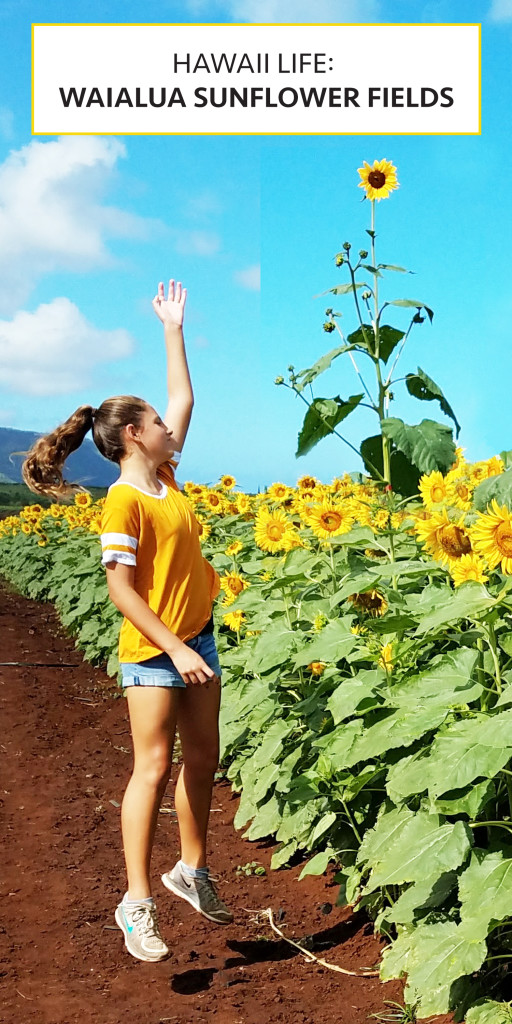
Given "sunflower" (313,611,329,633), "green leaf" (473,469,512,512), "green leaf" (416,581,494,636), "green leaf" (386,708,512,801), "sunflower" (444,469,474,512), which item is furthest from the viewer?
"sunflower" (313,611,329,633)

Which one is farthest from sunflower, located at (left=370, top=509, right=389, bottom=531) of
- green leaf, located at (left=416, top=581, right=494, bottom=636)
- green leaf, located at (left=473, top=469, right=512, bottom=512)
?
green leaf, located at (left=473, top=469, right=512, bottom=512)

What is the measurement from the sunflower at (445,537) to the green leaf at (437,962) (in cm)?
95

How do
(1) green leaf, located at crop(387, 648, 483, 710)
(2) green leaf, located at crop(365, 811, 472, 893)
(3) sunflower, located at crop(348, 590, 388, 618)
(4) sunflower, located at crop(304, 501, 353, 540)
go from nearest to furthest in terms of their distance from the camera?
(2) green leaf, located at crop(365, 811, 472, 893), (1) green leaf, located at crop(387, 648, 483, 710), (3) sunflower, located at crop(348, 590, 388, 618), (4) sunflower, located at crop(304, 501, 353, 540)

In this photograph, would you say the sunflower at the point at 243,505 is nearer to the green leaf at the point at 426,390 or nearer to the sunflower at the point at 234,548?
the sunflower at the point at 234,548

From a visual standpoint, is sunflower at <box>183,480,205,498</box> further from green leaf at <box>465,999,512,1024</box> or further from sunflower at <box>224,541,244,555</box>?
green leaf at <box>465,999,512,1024</box>

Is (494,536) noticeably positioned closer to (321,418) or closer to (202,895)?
(321,418)

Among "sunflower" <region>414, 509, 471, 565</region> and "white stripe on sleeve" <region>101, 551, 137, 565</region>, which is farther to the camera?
"white stripe on sleeve" <region>101, 551, 137, 565</region>

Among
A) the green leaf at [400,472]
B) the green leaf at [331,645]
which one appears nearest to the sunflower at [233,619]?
the green leaf at [400,472]

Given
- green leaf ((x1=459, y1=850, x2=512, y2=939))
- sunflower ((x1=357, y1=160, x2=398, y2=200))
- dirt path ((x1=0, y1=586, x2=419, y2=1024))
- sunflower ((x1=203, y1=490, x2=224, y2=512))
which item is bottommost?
dirt path ((x1=0, y1=586, x2=419, y2=1024))

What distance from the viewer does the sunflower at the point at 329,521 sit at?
407 centimetres

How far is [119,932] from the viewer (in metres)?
3.83

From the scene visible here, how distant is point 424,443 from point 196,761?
136 centimetres

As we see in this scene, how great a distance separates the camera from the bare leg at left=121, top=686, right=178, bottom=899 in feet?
11.0

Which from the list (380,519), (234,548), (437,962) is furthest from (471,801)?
(234,548)
